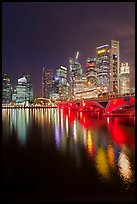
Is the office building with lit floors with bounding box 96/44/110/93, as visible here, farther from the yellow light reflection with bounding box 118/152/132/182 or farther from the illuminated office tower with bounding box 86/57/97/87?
the yellow light reflection with bounding box 118/152/132/182

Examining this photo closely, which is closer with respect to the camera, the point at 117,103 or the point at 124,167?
the point at 124,167

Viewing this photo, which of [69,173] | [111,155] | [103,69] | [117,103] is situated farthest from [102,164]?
[103,69]

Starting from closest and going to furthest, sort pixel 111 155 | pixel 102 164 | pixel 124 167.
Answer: pixel 124 167, pixel 102 164, pixel 111 155

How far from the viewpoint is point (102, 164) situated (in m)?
10.7

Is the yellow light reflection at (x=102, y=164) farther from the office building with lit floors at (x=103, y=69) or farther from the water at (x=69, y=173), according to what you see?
the office building with lit floors at (x=103, y=69)

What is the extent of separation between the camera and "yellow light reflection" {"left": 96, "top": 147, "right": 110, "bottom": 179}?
30.1 feet

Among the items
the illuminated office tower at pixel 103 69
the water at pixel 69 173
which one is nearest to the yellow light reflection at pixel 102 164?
the water at pixel 69 173

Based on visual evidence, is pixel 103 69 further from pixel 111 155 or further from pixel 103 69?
pixel 111 155

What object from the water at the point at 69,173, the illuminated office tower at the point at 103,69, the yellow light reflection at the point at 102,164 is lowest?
the water at the point at 69,173

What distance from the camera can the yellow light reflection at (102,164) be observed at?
916cm

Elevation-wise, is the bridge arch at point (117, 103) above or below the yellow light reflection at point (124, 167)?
above

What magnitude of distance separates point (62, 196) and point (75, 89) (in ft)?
447

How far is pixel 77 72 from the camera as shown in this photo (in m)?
157

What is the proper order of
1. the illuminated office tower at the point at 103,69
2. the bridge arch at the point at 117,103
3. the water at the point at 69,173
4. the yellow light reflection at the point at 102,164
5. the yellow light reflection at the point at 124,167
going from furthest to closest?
1. the illuminated office tower at the point at 103,69
2. the bridge arch at the point at 117,103
3. the yellow light reflection at the point at 102,164
4. the yellow light reflection at the point at 124,167
5. the water at the point at 69,173
